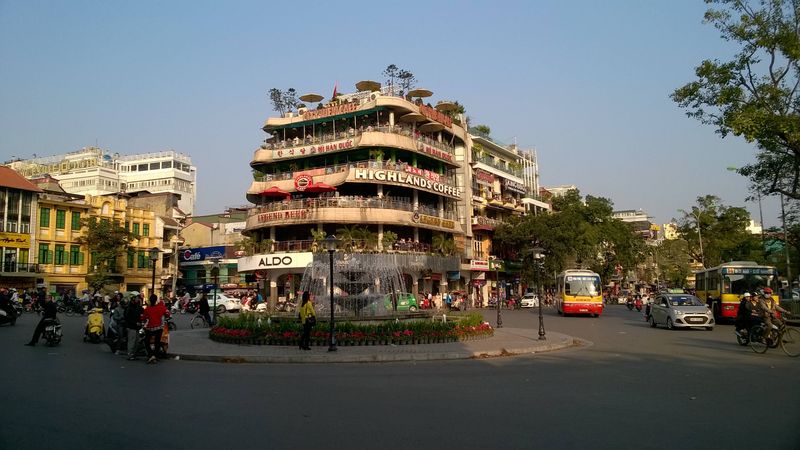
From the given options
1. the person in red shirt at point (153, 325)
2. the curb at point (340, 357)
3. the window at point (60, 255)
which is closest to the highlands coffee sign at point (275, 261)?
the window at point (60, 255)

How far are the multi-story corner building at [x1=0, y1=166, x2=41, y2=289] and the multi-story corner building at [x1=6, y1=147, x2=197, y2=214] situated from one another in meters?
29.1

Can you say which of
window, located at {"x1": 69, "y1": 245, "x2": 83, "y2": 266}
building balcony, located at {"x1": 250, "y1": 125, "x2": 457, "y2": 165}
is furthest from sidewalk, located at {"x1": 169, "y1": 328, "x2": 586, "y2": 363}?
window, located at {"x1": 69, "y1": 245, "x2": 83, "y2": 266}

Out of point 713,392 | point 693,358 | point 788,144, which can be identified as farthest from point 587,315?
point 713,392

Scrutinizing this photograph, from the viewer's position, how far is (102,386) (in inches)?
436

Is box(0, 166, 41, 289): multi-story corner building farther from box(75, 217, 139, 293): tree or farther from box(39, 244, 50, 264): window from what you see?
box(75, 217, 139, 293): tree

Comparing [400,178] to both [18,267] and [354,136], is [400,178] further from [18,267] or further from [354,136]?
[18,267]

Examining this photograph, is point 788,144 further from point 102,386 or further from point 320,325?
point 102,386

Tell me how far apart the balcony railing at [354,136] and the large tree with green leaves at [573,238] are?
13334mm

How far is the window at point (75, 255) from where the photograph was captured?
5475 cm

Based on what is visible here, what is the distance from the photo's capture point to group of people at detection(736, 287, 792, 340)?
53.6ft

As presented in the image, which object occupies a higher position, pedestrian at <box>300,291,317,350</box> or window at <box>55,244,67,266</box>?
window at <box>55,244,67,266</box>

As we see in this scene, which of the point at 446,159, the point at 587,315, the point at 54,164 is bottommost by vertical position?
the point at 587,315

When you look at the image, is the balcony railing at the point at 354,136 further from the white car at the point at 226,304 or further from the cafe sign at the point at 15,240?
the cafe sign at the point at 15,240

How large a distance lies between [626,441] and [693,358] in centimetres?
971
